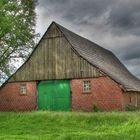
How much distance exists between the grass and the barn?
26.8 feet

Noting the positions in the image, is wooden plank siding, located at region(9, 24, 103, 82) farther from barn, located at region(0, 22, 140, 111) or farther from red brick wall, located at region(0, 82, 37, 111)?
red brick wall, located at region(0, 82, 37, 111)

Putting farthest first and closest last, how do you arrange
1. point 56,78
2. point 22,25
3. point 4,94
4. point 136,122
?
point 22,25, point 4,94, point 56,78, point 136,122

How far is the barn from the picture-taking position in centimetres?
3328

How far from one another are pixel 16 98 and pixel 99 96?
866cm

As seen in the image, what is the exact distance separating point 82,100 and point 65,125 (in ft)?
35.9

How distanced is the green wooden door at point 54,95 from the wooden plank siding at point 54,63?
631 millimetres

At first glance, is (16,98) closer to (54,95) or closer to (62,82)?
(54,95)

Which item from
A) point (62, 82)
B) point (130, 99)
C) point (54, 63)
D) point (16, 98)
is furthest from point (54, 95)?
point (130, 99)

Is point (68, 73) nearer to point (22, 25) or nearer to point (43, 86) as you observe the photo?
point (43, 86)

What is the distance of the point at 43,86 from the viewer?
3625 cm

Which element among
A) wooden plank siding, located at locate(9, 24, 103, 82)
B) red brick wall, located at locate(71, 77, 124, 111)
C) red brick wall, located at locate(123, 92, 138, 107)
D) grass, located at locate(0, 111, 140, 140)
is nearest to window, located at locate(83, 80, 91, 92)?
red brick wall, located at locate(71, 77, 124, 111)

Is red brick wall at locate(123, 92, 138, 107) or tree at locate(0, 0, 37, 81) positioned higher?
tree at locate(0, 0, 37, 81)

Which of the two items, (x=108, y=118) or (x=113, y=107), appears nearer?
(x=108, y=118)

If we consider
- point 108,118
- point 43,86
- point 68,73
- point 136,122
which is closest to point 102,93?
point 68,73
